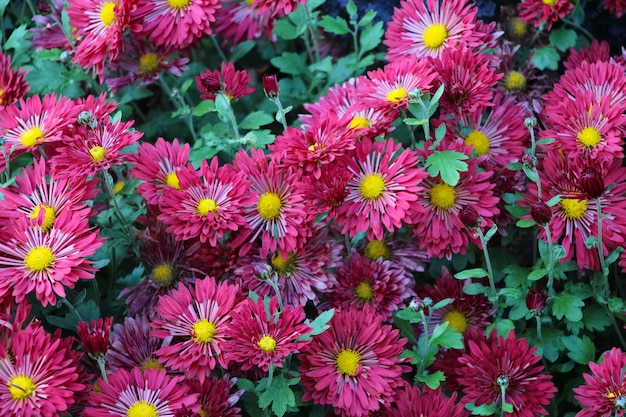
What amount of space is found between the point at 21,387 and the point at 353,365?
0.55m

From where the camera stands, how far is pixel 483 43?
172 centimetres

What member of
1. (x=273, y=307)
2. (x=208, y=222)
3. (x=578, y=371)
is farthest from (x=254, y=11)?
(x=578, y=371)

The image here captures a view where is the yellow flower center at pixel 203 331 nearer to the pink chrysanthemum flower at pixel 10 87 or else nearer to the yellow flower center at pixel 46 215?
the yellow flower center at pixel 46 215

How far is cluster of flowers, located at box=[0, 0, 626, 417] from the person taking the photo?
4.53 ft

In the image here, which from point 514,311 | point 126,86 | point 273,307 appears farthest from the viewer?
point 126,86

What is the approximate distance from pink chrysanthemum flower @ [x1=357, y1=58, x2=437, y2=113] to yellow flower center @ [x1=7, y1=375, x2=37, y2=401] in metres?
0.78

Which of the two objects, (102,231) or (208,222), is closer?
(208,222)

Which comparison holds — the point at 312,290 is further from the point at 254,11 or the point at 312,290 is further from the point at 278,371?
the point at 254,11

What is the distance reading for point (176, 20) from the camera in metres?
1.88

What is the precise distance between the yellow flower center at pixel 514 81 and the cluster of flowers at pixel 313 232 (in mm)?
102

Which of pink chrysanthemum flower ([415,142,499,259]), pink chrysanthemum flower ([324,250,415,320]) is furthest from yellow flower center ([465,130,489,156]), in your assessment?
pink chrysanthemum flower ([324,250,415,320])

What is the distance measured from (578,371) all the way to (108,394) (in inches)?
37.7

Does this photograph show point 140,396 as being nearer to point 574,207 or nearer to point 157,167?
point 157,167

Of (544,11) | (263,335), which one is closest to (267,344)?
(263,335)
